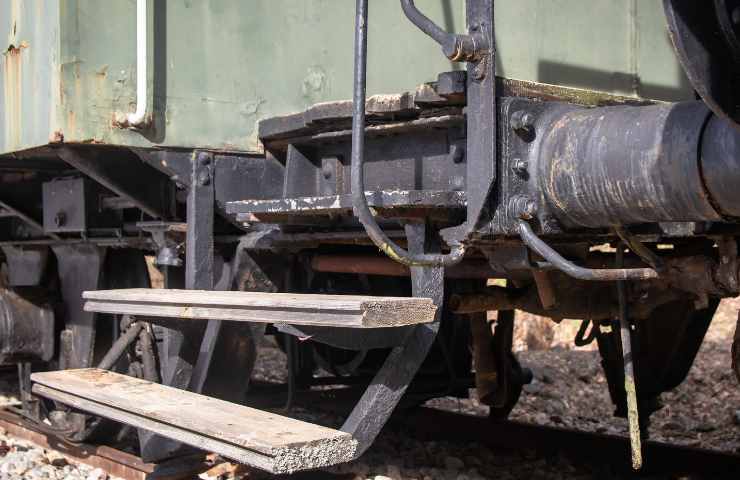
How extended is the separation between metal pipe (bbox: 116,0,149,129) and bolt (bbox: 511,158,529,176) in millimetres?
1606

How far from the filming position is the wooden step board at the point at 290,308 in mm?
2646

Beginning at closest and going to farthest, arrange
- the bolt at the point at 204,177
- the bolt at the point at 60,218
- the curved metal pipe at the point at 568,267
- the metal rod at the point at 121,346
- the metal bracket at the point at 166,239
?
the curved metal pipe at the point at 568,267 → the bolt at the point at 204,177 → the metal bracket at the point at 166,239 → the metal rod at the point at 121,346 → the bolt at the point at 60,218

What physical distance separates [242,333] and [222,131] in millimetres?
853

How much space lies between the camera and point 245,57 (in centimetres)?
393

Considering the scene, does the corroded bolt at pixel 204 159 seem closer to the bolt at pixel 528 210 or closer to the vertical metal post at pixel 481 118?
the vertical metal post at pixel 481 118

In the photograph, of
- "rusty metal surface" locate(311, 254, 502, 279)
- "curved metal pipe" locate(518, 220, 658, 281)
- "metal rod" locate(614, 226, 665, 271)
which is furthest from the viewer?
"rusty metal surface" locate(311, 254, 502, 279)

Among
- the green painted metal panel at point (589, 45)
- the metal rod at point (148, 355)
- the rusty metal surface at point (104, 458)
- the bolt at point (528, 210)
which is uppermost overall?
the green painted metal panel at point (589, 45)

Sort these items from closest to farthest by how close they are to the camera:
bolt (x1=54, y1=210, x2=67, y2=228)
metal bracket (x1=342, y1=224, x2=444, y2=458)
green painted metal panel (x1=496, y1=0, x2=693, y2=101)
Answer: metal bracket (x1=342, y1=224, x2=444, y2=458)
green painted metal panel (x1=496, y1=0, x2=693, y2=101)
bolt (x1=54, y1=210, x2=67, y2=228)

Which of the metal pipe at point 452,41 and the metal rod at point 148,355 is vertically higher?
the metal pipe at point 452,41

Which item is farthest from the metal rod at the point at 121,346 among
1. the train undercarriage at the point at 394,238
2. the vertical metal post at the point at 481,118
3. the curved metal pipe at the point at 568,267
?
the curved metal pipe at the point at 568,267

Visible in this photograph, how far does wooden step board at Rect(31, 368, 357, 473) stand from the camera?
2639 mm

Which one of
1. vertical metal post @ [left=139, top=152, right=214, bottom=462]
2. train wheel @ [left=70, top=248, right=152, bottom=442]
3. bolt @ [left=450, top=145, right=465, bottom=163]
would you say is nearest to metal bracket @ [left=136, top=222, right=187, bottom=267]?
vertical metal post @ [left=139, top=152, right=214, bottom=462]

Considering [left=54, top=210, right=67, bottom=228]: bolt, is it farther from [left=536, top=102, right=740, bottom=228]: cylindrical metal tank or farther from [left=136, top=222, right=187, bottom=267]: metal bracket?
[left=536, top=102, right=740, bottom=228]: cylindrical metal tank

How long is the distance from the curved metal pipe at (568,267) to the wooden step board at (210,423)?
803 mm
